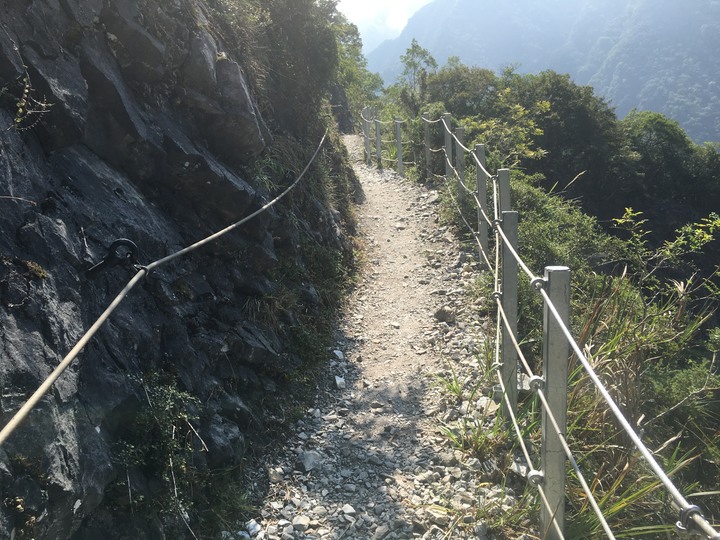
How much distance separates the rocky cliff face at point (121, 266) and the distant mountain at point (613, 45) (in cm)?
5809

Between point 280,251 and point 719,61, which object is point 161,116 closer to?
point 280,251

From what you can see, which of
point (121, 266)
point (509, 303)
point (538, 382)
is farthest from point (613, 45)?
point (121, 266)

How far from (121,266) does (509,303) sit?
2577 millimetres

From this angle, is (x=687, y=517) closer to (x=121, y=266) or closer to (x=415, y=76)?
(x=121, y=266)

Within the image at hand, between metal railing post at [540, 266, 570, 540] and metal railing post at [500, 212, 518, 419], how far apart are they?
111 cm

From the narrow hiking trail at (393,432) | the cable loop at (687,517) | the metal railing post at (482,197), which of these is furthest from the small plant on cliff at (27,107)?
the metal railing post at (482,197)

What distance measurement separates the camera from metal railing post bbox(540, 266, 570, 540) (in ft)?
8.50

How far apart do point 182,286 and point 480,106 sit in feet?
42.2

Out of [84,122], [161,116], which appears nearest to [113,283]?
[84,122]

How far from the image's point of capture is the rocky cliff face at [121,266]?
2424 millimetres

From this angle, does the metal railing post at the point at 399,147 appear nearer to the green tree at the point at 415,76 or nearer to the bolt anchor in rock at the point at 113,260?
the green tree at the point at 415,76

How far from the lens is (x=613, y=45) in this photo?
138 meters

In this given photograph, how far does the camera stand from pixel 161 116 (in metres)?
4.57

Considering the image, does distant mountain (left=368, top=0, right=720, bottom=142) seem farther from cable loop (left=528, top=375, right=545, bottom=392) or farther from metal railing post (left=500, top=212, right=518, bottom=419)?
cable loop (left=528, top=375, right=545, bottom=392)
